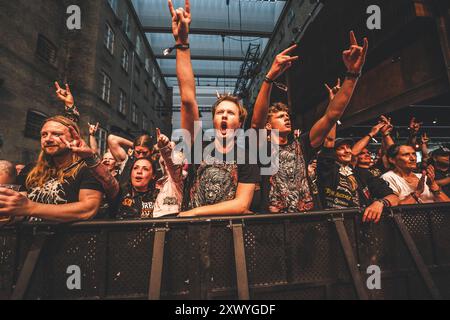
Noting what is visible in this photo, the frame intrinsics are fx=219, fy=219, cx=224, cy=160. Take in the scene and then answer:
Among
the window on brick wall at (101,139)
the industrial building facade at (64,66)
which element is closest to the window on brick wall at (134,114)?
the industrial building facade at (64,66)

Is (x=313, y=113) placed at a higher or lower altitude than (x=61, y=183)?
higher

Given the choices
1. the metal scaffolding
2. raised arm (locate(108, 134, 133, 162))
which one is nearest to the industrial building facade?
raised arm (locate(108, 134, 133, 162))

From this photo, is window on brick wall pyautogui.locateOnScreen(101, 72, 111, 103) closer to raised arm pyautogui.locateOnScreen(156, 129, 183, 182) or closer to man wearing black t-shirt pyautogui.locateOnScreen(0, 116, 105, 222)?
man wearing black t-shirt pyautogui.locateOnScreen(0, 116, 105, 222)

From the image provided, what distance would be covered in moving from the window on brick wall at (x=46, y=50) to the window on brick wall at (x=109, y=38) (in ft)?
10.6

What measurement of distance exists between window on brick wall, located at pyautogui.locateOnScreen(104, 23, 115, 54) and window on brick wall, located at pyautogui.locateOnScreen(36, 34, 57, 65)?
10.6ft

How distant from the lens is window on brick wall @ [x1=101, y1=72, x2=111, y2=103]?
40.0 ft

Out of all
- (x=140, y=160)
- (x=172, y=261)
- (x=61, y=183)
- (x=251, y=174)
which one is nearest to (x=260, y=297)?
(x=172, y=261)

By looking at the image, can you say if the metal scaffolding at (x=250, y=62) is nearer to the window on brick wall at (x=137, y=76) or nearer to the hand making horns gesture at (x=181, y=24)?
the window on brick wall at (x=137, y=76)

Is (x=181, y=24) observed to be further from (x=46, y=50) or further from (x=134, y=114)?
(x=134, y=114)

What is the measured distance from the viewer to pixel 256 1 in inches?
529

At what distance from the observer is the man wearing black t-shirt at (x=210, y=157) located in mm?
1633

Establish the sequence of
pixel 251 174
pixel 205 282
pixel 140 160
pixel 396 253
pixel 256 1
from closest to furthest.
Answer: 1. pixel 205 282
2. pixel 396 253
3. pixel 251 174
4. pixel 140 160
5. pixel 256 1
